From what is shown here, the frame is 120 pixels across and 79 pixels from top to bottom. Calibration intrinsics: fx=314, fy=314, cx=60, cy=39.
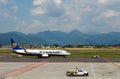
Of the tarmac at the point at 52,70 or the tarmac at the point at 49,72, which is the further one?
the tarmac at the point at 52,70

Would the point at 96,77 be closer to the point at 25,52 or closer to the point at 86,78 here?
the point at 86,78

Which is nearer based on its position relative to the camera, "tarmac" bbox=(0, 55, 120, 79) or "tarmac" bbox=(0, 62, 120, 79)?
"tarmac" bbox=(0, 62, 120, 79)

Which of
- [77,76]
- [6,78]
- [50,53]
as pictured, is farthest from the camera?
[50,53]

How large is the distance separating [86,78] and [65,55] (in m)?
80.8

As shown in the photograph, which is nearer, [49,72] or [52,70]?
[49,72]

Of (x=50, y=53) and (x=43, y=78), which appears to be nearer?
(x=43, y=78)

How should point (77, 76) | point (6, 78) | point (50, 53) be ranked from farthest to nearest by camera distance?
1. point (50, 53)
2. point (77, 76)
3. point (6, 78)

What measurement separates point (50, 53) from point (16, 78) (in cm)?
7906

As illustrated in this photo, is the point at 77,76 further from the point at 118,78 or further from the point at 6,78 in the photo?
the point at 6,78

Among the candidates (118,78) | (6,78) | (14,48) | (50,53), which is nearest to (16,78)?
(6,78)

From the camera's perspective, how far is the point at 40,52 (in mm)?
135125

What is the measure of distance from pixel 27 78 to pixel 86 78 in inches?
416

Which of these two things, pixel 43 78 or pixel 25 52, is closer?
pixel 43 78

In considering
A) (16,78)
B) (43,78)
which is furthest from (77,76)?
(16,78)
